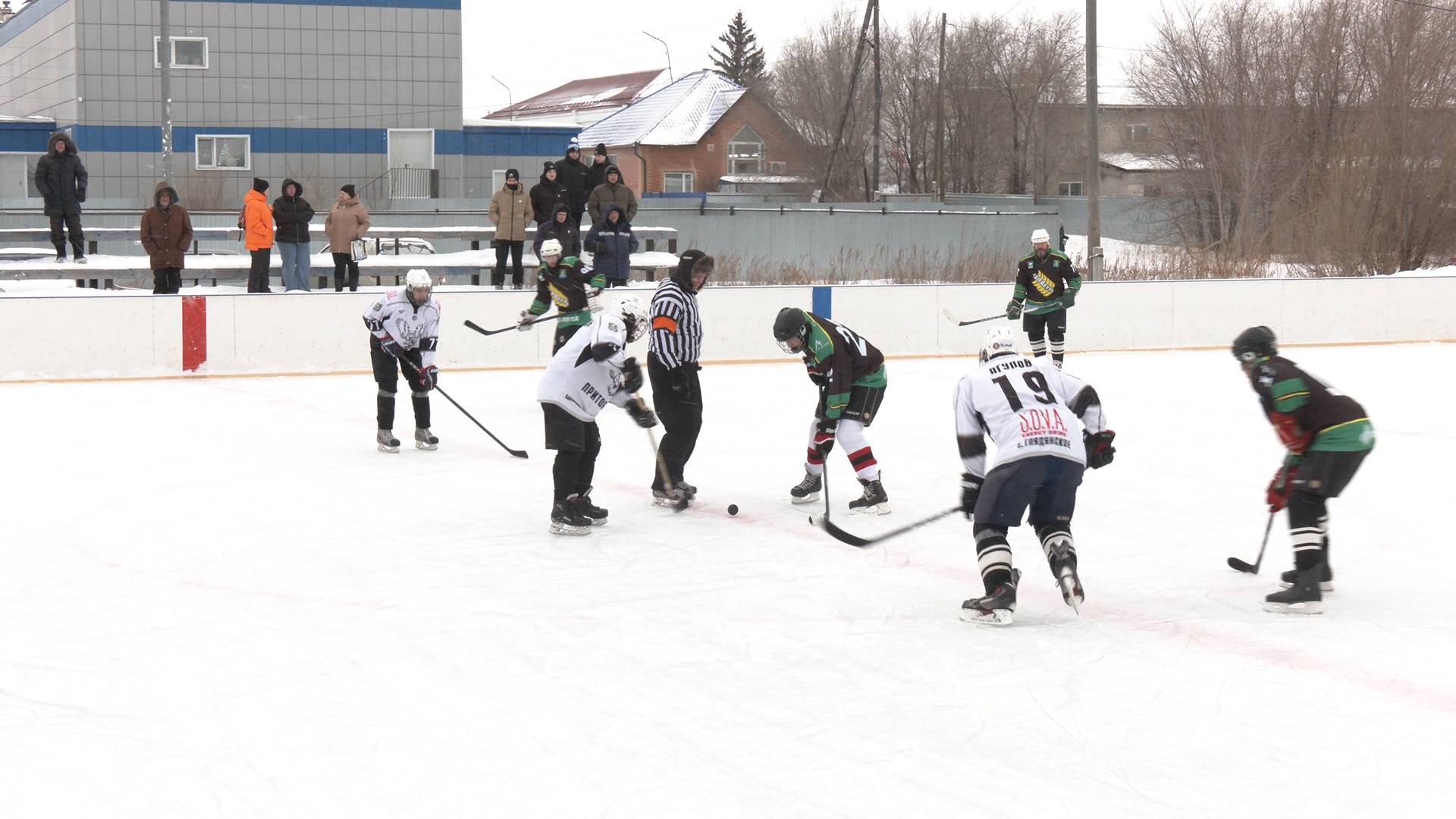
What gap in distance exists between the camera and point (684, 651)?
4488 mm

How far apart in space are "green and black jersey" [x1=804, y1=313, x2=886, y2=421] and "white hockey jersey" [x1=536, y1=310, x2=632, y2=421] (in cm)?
84

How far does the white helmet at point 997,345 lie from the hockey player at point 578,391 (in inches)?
68.6

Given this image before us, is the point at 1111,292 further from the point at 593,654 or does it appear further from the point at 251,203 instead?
the point at 593,654

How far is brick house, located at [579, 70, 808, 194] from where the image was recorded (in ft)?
151

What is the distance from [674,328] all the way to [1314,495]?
2972 millimetres

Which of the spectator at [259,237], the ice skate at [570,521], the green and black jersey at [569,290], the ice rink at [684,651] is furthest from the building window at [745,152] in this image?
the ice skate at [570,521]

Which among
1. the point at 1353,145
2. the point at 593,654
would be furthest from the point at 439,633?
the point at 1353,145

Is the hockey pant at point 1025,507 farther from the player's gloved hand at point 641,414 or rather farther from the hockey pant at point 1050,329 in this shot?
the hockey pant at point 1050,329

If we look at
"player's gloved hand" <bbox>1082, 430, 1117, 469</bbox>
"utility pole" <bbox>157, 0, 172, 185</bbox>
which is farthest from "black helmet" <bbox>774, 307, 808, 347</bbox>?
"utility pole" <bbox>157, 0, 172, 185</bbox>

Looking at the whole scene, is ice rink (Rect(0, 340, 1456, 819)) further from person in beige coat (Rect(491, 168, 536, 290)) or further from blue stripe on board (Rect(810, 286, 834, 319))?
person in beige coat (Rect(491, 168, 536, 290))

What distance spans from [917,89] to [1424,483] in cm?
4094

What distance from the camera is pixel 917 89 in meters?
46.9

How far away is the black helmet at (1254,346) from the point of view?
4.86 m

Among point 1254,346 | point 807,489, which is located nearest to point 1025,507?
point 1254,346
